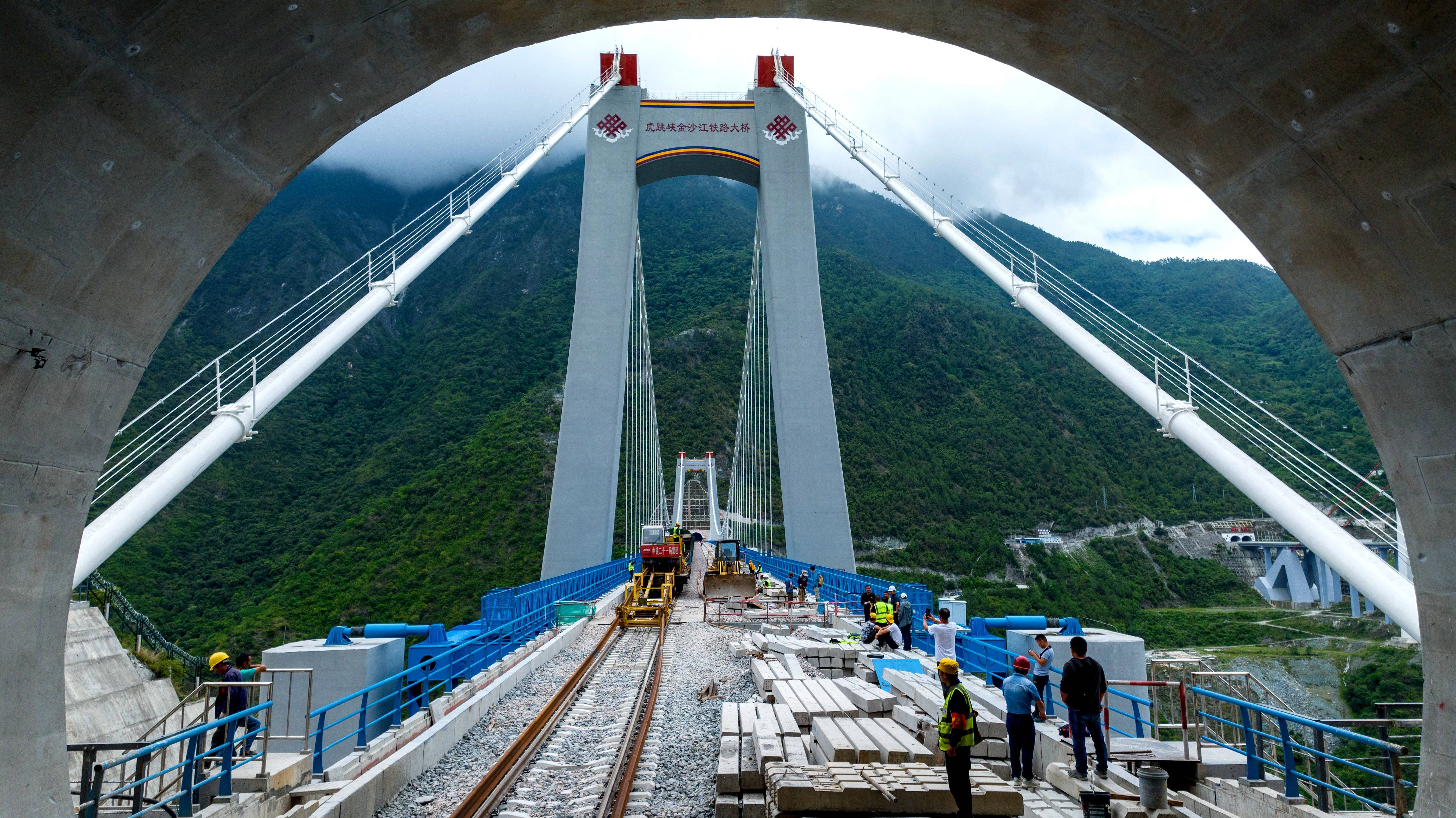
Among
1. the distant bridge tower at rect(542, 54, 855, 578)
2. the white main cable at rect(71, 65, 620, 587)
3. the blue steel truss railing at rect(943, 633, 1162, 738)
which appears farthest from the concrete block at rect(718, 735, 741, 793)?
the distant bridge tower at rect(542, 54, 855, 578)

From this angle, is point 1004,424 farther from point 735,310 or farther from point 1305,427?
point 1305,427

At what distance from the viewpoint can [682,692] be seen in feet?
33.4

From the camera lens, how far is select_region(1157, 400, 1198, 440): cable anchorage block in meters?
9.05

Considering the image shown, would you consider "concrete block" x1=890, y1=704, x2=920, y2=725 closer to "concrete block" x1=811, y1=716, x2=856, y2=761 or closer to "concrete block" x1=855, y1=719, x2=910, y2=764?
"concrete block" x1=855, y1=719, x2=910, y2=764

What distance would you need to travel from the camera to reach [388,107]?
397cm

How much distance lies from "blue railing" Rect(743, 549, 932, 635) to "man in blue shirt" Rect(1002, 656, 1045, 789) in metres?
6.47

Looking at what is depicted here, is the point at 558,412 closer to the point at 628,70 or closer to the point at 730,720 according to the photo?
the point at 628,70

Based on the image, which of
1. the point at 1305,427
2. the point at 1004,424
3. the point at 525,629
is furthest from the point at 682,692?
the point at 1004,424

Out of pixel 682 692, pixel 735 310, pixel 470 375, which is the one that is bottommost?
pixel 682 692

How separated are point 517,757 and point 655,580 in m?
17.8

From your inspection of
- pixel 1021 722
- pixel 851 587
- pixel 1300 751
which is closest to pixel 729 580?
pixel 851 587

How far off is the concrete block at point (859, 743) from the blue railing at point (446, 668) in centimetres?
347

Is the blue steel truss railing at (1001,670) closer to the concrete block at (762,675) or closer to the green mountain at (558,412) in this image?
the concrete block at (762,675)

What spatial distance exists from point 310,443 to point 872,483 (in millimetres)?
42285
